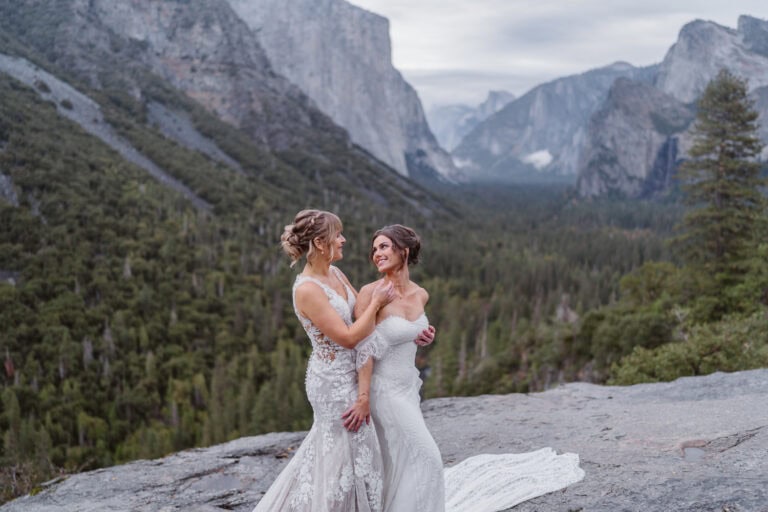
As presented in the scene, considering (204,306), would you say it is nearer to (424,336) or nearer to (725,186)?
(725,186)

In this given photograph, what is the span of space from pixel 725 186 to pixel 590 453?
23.4 meters

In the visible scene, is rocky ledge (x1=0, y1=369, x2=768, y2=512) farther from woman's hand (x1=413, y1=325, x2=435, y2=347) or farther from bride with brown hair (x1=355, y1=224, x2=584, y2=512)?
woman's hand (x1=413, y1=325, x2=435, y2=347)

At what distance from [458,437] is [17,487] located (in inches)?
458

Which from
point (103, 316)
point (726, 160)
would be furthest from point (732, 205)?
point (103, 316)

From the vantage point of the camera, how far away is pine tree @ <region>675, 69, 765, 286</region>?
28.4 m

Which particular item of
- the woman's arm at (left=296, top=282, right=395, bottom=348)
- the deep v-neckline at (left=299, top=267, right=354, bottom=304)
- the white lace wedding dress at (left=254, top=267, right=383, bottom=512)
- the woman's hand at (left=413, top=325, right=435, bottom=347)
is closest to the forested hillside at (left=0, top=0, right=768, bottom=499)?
the white lace wedding dress at (left=254, top=267, right=383, bottom=512)

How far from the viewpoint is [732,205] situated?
2914 cm

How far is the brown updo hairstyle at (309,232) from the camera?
6.93 m

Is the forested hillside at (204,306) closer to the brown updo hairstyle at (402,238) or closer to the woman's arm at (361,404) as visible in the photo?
the woman's arm at (361,404)

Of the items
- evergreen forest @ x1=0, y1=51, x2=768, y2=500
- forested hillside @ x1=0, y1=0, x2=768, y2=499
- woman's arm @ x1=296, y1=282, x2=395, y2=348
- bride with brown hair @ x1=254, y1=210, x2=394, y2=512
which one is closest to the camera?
woman's arm @ x1=296, y1=282, x2=395, y2=348

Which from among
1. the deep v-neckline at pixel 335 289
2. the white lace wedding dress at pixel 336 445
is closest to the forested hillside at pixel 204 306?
the white lace wedding dress at pixel 336 445

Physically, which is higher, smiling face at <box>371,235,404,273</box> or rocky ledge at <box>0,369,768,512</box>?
smiling face at <box>371,235,404,273</box>

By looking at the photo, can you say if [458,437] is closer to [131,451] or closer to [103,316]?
[131,451]

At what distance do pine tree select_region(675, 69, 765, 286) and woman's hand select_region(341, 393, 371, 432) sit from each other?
26449mm
